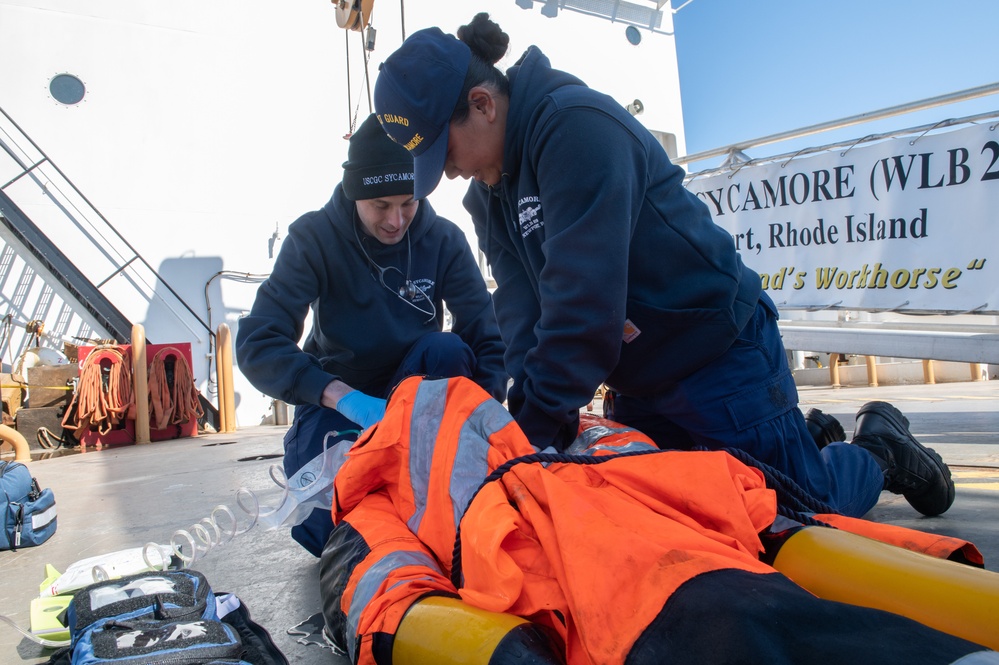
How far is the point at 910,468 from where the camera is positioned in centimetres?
166

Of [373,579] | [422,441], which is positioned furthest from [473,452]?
[373,579]

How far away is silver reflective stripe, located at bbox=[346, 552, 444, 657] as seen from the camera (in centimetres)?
101

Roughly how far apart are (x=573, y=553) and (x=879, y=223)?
11.5 feet

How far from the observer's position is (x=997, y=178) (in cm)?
320

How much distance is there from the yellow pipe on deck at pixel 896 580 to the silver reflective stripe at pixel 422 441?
2.02 feet

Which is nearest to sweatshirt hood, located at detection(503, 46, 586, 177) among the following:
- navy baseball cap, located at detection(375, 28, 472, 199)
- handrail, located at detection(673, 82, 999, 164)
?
navy baseball cap, located at detection(375, 28, 472, 199)

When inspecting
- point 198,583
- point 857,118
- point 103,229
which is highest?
point 103,229

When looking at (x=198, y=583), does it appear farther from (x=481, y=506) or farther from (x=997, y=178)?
(x=997, y=178)

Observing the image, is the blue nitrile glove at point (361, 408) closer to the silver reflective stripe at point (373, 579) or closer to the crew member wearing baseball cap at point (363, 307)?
the crew member wearing baseball cap at point (363, 307)

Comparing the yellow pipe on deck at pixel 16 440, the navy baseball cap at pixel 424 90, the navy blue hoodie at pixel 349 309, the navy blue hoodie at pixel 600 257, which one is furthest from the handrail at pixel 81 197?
the navy blue hoodie at pixel 600 257

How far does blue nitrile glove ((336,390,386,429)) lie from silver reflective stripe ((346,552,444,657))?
A: 705 millimetres

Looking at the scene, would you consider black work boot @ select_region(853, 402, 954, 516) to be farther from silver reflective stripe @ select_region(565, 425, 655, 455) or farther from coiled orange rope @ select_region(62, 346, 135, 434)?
coiled orange rope @ select_region(62, 346, 135, 434)

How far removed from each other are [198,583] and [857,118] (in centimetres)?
405

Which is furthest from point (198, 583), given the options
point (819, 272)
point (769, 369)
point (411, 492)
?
point (819, 272)
